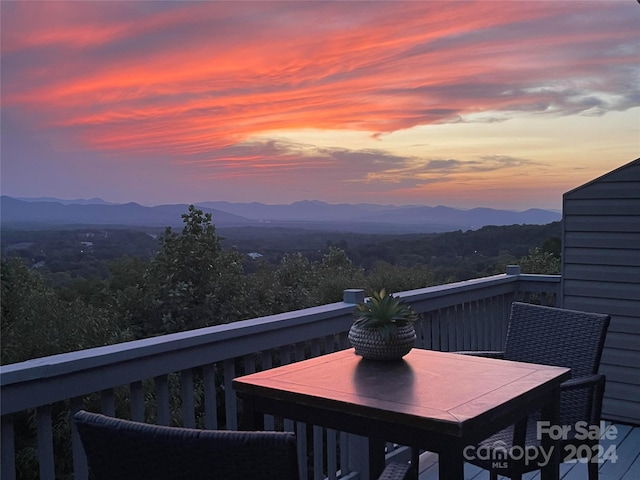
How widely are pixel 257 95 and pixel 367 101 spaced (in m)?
1.55

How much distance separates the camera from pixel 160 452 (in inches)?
47.6

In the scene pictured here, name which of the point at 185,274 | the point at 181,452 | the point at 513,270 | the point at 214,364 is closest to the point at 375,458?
the point at 214,364

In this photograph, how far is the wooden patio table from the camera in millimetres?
1643

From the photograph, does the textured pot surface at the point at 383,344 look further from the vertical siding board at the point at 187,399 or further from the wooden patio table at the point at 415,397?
the vertical siding board at the point at 187,399

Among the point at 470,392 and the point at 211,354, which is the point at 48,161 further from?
the point at 470,392

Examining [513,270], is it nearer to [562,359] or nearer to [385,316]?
[562,359]

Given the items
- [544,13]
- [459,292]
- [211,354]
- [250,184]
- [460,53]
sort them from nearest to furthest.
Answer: [211,354], [459,292], [544,13], [460,53], [250,184]

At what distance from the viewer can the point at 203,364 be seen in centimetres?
238

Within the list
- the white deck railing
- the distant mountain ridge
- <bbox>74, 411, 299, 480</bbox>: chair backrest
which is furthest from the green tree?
<bbox>74, 411, 299, 480</bbox>: chair backrest

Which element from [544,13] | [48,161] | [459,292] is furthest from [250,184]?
[459,292]

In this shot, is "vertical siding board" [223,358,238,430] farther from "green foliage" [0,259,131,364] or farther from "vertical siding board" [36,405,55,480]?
"green foliage" [0,259,131,364]

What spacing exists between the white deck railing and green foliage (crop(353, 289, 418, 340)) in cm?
55

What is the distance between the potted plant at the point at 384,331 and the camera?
223cm

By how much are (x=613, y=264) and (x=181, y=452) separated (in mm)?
3883
